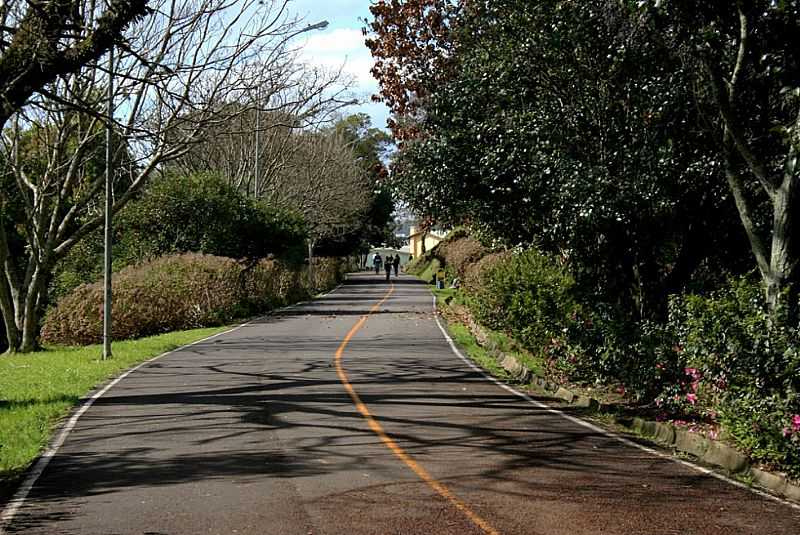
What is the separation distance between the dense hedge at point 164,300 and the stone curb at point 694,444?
1702 cm

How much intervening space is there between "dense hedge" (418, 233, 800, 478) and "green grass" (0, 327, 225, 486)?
25.1 ft

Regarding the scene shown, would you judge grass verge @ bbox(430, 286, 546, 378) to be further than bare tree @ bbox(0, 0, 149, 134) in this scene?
Yes

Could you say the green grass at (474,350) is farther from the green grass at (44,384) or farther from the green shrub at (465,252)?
the green grass at (44,384)

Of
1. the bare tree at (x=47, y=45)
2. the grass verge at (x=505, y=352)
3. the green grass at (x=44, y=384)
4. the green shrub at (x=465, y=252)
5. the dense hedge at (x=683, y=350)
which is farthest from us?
the green shrub at (x=465, y=252)

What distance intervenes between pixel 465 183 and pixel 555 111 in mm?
2604

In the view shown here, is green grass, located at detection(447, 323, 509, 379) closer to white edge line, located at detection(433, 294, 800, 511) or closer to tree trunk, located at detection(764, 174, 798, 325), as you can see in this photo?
white edge line, located at detection(433, 294, 800, 511)

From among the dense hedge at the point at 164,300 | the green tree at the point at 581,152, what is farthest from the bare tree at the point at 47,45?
the dense hedge at the point at 164,300

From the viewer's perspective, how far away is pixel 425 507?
28.1 feet

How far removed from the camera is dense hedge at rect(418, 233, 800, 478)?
1029 cm

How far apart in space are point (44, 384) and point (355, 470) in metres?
9.83

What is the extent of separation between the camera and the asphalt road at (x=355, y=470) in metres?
8.14

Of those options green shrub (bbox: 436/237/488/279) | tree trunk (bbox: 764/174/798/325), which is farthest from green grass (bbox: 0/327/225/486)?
green shrub (bbox: 436/237/488/279)

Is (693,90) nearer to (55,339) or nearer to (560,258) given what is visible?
(560,258)

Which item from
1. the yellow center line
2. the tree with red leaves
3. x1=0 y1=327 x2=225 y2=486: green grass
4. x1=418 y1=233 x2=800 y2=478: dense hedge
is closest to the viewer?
the yellow center line
